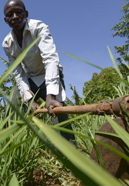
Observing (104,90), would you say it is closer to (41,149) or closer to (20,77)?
(20,77)

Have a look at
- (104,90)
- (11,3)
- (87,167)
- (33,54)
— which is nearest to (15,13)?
(11,3)

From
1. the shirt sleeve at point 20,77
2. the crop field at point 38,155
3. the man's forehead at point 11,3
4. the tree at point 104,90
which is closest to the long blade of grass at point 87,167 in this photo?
the crop field at point 38,155

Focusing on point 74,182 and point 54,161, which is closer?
point 74,182

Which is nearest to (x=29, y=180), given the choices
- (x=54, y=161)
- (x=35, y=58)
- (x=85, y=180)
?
(x=54, y=161)

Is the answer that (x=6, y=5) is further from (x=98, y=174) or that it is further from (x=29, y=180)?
(x=98, y=174)

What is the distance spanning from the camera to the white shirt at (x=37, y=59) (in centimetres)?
154

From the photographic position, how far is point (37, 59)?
6.34 feet

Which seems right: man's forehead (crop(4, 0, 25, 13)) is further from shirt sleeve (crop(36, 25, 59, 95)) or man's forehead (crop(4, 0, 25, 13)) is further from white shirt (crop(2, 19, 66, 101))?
shirt sleeve (crop(36, 25, 59, 95))

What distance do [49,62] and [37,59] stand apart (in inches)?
17.0

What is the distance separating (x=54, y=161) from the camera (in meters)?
1.32

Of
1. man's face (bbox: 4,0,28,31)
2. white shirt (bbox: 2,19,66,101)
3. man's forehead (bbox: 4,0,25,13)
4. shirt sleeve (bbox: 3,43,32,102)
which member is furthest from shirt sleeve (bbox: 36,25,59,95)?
shirt sleeve (bbox: 3,43,32,102)

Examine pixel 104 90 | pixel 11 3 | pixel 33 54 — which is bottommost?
pixel 104 90

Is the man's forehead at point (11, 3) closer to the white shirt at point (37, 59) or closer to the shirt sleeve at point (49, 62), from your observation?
the white shirt at point (37, 59)

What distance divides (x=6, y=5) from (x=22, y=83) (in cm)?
93
